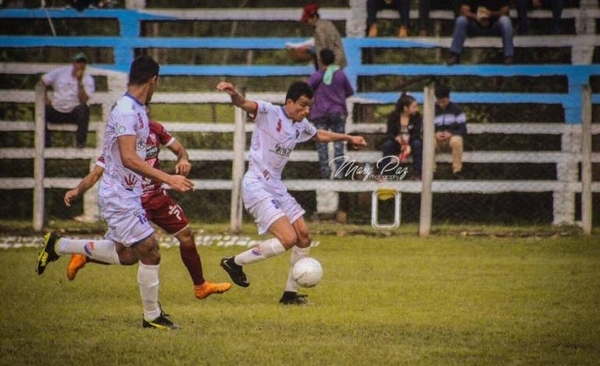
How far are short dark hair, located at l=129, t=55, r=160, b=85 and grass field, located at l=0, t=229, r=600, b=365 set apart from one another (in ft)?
6.26

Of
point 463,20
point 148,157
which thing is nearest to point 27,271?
point 148,157

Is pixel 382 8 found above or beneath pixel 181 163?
above

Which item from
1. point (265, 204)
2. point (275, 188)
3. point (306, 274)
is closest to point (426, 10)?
point (275, 188)

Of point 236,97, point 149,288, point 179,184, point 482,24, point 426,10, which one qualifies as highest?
point 426,10

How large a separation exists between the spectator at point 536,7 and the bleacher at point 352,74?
15 cm

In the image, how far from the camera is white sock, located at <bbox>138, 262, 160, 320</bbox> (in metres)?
9.76

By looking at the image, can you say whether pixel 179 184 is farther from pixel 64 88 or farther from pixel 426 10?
pixel 426 10

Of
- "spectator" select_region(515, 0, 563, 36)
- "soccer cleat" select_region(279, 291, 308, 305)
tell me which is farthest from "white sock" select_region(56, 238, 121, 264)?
"spectator" select_region(515, 0, 563, 36)

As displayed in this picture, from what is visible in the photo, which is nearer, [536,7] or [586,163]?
[586,163]

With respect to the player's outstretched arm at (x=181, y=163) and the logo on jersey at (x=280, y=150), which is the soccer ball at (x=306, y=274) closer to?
the logo on jersey at (x=280, y=150)

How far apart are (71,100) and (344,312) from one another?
367 inches

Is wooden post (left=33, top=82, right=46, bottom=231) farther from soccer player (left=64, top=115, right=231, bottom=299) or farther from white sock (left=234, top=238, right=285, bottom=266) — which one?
white sock (left=234, top=238, right=285, bottom=266)

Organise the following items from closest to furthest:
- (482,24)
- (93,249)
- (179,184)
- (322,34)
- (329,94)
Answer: (179,184) < (93,249) < (329,94) < (322,34) < (482,24)

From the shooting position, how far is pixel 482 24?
19.3 m
